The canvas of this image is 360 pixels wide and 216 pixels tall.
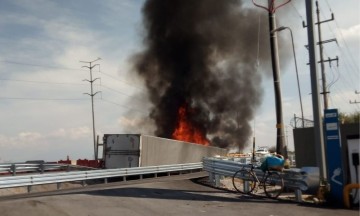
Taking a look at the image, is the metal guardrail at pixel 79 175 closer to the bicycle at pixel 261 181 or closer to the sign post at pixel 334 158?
the bicycle at pixel 261 181

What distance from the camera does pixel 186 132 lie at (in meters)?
47.2

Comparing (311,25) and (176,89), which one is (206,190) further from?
(176,89)

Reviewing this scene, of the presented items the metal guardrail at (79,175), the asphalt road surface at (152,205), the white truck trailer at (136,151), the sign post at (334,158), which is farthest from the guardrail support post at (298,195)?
the white truck trailer at (136,151)

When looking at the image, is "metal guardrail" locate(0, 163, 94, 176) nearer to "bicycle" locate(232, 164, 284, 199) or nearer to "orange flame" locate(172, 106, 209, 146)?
"bicycle" locate(232, 164, 284, 199)

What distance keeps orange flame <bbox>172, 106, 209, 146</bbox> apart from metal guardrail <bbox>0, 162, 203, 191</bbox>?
57.6 ft

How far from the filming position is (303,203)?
12.3 metres

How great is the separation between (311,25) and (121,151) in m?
14.8

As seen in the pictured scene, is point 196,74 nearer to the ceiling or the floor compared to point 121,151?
nearer to the ceiling

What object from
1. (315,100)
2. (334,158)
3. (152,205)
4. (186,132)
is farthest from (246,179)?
(186,132)

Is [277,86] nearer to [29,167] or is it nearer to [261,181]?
[261,181]

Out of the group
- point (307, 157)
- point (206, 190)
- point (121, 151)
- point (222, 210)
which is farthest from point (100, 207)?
point (121, 151)

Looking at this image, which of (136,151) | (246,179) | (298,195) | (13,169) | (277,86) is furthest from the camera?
(136,151)

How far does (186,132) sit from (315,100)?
33730 millimetres

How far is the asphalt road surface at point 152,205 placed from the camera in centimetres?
1001
